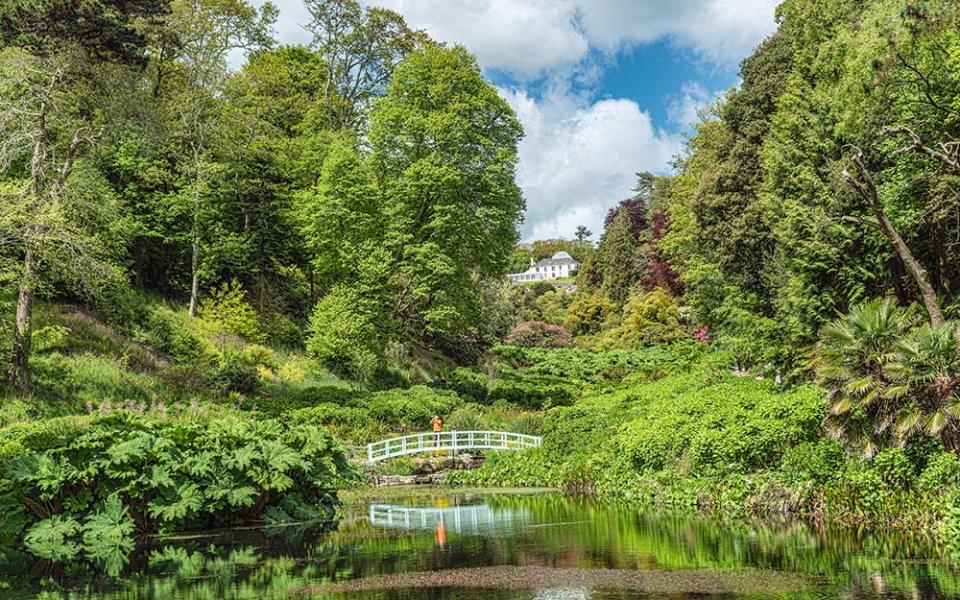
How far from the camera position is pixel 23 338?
2548 centimetres

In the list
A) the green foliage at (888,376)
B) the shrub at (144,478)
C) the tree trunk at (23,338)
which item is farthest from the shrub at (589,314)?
the shrub at (144,478)

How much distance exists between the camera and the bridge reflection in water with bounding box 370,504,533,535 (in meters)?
15.1

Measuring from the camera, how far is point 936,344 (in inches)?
520

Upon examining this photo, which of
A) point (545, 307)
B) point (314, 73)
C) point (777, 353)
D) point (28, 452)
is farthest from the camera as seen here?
point (545, 307)

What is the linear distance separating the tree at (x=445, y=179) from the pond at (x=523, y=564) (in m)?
24.2

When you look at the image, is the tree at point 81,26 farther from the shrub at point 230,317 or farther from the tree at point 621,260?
the tree at point 621,260

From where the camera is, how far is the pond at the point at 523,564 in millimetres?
9148

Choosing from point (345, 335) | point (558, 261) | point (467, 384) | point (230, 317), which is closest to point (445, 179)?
point (345, 335)

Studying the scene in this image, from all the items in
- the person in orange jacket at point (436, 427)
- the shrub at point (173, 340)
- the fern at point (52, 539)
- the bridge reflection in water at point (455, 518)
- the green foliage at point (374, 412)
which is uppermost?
the shrub at point (173, 340)

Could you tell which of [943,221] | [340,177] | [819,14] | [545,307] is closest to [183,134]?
[340,177]

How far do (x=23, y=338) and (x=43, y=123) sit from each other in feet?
22.6

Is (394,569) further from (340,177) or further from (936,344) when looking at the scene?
(340,177)

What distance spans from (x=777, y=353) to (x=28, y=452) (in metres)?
19.9

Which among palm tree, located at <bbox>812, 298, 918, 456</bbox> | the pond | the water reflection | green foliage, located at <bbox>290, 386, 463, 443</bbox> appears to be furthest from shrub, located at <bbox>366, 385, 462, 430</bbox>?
palm tree, located at <bbox>812, 298, 918, 456</bbox>
